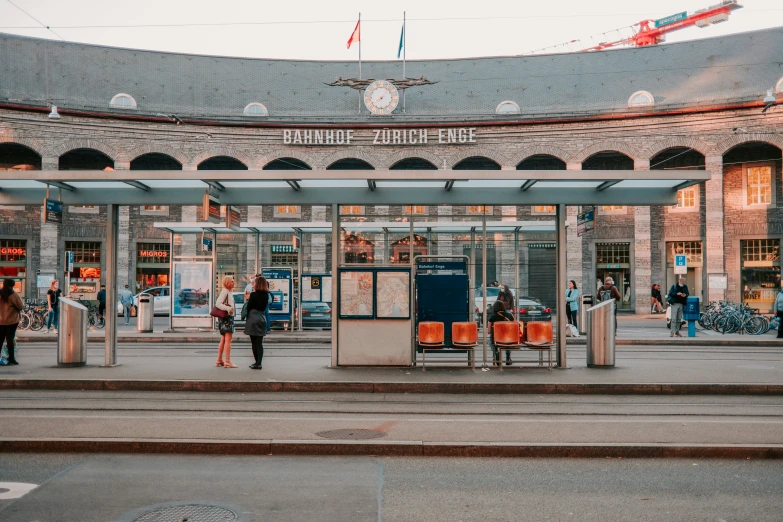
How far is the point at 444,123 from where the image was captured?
131 ft

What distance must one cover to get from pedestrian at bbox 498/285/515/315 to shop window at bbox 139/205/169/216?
1152 inches

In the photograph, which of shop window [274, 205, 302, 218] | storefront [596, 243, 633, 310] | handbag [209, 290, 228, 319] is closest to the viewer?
handbag [209, 290, 228, 319]

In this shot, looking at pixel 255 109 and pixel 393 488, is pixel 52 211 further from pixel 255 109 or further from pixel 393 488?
pixel 255 109

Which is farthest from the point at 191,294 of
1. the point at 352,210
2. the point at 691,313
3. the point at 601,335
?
the point at 691,313

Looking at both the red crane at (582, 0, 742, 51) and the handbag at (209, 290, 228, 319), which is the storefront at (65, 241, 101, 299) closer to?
the handbag at (209, 290, 228, 319)

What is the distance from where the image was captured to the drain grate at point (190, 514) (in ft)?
Result: 18.3

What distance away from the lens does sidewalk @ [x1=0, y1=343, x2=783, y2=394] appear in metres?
12.1

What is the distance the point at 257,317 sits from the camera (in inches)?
541

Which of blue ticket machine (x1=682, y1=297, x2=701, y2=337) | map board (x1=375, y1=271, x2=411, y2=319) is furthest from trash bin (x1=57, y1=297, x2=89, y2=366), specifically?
blue ticket machine (x1=682, y1=297, x2=701, y2=337)

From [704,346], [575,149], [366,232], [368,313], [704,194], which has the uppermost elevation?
[575,149]

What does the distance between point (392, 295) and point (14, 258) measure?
104 feet

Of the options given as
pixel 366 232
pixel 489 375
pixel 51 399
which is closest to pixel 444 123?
pixel 366 232

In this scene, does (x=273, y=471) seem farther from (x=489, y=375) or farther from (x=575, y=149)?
(x=575, y=149)

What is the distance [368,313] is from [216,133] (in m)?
29.0
